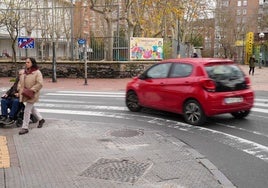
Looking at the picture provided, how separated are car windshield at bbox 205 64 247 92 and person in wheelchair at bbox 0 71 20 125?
441 cm

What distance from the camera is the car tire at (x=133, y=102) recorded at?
38.5ft

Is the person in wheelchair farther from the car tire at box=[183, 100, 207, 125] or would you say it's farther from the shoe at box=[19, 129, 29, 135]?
the car tire at box=[183, 100, 207, 125]

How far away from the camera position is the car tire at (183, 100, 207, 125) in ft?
31.0

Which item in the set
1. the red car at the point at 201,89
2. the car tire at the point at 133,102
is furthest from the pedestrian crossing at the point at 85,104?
the red car at the point at 201,89

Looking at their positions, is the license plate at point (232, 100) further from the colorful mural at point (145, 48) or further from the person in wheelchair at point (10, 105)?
the colorful mural at point (145, 48)

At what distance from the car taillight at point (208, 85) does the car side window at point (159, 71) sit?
142 cm

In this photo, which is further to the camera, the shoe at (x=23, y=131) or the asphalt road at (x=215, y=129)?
the shoe at (x=23, y=131)

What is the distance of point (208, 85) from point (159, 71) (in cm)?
185

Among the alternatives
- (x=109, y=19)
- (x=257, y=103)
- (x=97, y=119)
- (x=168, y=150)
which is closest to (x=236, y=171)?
(x=168, y=150)

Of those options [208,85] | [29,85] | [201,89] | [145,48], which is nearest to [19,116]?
[29,85]

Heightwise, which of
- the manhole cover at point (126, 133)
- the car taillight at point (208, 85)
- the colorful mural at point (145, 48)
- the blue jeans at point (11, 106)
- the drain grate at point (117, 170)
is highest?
the colorful mural at point (145, 48)

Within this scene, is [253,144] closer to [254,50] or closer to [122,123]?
[122,123]

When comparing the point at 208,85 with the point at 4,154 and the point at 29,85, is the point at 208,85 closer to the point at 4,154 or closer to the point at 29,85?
the point at 29,85

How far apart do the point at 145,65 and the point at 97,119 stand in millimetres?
15603
